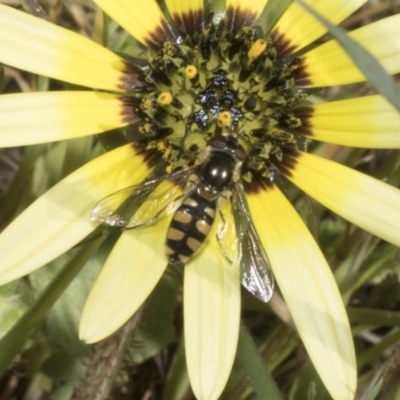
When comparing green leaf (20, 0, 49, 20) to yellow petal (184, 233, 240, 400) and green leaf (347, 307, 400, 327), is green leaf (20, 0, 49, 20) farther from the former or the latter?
green leaf (347, 307, 400, 327)

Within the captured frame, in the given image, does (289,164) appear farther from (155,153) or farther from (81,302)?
(81,302)

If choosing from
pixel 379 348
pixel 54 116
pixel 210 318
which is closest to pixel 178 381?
pixel 379 348

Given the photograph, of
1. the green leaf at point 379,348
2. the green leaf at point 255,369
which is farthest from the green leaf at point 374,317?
the green leaf at point 255,369

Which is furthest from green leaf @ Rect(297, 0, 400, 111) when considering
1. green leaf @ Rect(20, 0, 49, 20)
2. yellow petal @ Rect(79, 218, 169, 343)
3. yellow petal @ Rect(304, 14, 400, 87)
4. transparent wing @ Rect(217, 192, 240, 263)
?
green leaf @ Rect(20, 0, 49, 20)

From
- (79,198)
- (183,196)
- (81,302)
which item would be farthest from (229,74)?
(81,302)

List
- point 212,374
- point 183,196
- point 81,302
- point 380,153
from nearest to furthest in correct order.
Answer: point 212,374 < point 183,196 < point 81,302 < point 380,153

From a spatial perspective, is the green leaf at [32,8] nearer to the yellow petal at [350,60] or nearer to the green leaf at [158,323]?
the yellow petal at [350,60]
